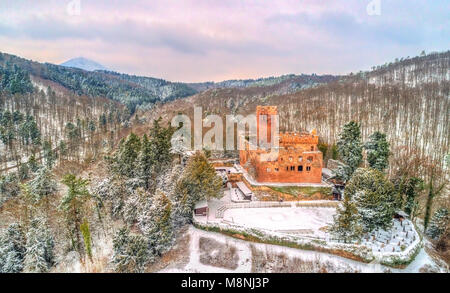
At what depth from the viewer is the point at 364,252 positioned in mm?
19906

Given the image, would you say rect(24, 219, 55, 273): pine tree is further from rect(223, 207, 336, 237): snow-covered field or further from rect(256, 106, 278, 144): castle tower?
rect(256, 106, 278, 144): castle tower

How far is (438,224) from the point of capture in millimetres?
25891

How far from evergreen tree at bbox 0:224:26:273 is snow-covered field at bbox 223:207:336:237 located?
17676 millimetres

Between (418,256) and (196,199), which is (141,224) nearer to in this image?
(196,199)

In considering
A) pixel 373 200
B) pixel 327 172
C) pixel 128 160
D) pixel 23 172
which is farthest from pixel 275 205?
pixel 23 172

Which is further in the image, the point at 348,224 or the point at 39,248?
the point at 39,248

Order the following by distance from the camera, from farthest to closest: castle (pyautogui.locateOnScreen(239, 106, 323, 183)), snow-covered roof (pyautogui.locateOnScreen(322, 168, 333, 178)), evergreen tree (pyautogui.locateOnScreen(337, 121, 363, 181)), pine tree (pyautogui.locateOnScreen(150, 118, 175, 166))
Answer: snow-covered roof (pyautogui.locateOnScreen(322, 168, 333, 178)) < pine tree (pyautogui.locateOnScreen(150, 118, 175, 166)) < evergreen tree (pyautogui.locateOnScreen(337, 121, 363, 181)) < castle (pyautogui.locateOnScreen(239, 106, 323, 183))

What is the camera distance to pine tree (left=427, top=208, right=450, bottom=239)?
25.4 m

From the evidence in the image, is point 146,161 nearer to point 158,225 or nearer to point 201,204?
point 201,204

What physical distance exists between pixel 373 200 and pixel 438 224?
9.99 metres

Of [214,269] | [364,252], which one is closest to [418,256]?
[364,252]

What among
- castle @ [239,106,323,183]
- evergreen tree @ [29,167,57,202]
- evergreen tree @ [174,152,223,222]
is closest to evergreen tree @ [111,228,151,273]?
evergreen tree @ [174,152,223,222]
